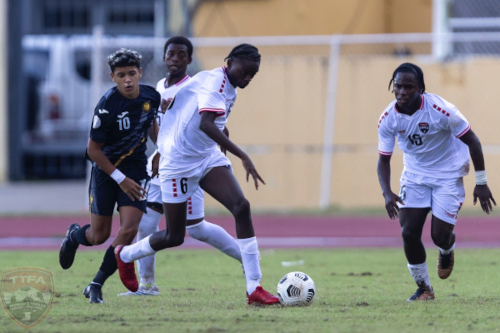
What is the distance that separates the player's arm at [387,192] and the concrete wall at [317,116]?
340 inches

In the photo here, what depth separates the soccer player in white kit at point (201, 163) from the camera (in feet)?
20.9

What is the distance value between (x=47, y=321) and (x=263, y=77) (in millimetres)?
10613

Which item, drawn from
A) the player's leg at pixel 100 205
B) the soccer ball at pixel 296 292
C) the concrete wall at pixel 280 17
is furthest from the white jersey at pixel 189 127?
the concrete wall at pixel 280 17

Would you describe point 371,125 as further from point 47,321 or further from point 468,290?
point 47,321

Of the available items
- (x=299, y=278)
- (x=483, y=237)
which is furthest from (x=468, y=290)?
(x=483, y=237)

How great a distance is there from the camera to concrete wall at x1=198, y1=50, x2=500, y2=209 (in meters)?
15.5

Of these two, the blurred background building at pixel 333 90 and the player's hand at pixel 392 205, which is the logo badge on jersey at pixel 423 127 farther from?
the blurred background building at pixel 333 90

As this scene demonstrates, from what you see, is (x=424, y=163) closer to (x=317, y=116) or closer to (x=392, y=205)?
(x=392, y=205)

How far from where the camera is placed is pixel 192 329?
5.16 metres

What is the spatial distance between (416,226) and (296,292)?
1249 mm

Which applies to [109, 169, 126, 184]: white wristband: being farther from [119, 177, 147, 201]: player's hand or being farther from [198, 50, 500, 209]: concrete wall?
[198, 50, 500, 209]: concrete wall

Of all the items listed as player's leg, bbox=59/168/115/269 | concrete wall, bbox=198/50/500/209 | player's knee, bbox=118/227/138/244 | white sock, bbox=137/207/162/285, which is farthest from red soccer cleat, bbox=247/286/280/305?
concrete wall, bbox=198/50/500/209

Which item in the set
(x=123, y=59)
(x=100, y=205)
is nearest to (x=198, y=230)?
(x=100, y=205)

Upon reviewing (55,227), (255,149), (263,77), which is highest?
(263,77)
